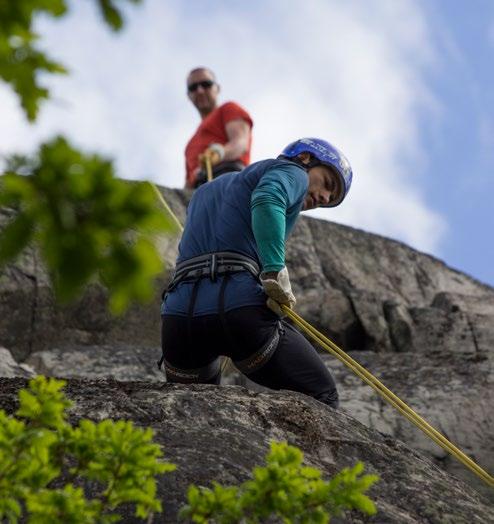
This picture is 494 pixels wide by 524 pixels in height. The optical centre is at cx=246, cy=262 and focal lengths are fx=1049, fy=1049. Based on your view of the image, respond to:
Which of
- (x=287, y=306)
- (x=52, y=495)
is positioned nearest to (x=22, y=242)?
(x=52, y=495)

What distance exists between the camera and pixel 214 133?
11797mm

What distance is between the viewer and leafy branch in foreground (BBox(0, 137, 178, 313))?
6.21ft

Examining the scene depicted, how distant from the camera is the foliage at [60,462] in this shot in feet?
9.43

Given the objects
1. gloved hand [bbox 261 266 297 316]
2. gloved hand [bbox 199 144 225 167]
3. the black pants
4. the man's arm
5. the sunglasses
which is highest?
the sunglasses

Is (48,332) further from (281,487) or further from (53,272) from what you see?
(53,272)

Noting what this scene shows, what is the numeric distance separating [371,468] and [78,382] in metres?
1.57

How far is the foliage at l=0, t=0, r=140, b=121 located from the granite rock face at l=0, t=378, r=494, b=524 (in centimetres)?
258

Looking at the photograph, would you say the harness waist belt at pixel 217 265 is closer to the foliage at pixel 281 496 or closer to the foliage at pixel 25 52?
the foliage at pixel 281 496

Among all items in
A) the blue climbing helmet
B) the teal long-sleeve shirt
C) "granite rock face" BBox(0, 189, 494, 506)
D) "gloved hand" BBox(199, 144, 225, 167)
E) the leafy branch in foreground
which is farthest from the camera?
"gloved hand" BBox(199, 144, 225, 167)

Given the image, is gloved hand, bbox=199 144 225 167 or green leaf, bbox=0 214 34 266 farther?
gloved hand, bbox=199 144 225 167

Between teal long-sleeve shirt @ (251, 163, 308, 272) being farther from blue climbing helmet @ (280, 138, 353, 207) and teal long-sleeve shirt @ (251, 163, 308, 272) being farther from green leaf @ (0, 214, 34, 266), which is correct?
green leaf @ (0, 214, 34, 266)

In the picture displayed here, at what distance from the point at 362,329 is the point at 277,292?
675cm

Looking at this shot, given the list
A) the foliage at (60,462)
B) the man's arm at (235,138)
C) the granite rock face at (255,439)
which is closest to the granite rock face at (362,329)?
the man's arm at (235,138)

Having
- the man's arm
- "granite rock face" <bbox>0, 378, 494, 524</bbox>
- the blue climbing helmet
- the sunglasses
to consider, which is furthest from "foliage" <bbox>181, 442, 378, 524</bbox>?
the sunglasses
